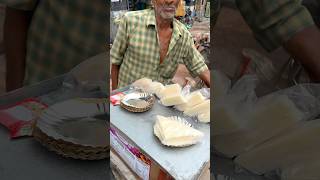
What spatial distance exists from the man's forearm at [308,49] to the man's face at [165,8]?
183 cm

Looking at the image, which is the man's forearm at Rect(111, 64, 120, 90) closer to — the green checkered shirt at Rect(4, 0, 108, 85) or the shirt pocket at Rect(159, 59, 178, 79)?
the shirt pocket at Rect(159, 59, 178, 79)

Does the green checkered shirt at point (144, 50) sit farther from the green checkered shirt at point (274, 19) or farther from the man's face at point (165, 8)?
the green checkered shirt at point (274, 19)

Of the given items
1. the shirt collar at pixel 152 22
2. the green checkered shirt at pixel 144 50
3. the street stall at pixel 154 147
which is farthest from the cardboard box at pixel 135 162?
the shirt collar at pixel 152 22

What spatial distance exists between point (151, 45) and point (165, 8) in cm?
27

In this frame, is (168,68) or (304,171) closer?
(304,171)

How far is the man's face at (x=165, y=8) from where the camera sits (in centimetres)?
215

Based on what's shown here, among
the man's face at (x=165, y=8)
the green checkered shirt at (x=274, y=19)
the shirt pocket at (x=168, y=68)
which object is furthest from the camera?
the shirt pocket at (x=168, y=68)

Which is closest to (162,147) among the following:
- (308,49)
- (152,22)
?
(308,49)

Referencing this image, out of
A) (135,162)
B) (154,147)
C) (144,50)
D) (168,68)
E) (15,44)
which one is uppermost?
(15,44)

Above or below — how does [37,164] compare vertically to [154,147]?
above

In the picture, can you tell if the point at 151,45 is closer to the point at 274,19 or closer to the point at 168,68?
the point at 168,68

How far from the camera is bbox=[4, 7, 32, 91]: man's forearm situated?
0.40 meters

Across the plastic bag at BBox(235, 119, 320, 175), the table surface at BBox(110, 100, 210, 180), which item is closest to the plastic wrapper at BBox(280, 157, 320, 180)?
the plastic bag at BBox(235, 119, 320, 175)

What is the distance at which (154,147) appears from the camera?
51.9 inches
